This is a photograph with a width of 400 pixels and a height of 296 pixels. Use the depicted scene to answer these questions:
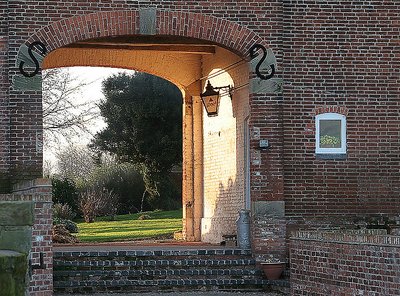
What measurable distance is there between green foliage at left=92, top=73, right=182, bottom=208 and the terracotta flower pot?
61.1 ft

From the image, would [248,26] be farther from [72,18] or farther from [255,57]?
[72,18]

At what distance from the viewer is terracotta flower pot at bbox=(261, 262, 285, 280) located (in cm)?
1661

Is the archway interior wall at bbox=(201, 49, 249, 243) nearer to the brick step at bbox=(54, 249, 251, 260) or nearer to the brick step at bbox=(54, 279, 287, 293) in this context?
the brick step at bbox=(54, 249, 251, 260)

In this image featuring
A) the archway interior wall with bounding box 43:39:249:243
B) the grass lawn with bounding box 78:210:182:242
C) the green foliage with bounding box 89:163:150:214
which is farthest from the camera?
the green foliage with bounding box 89:163:150:214

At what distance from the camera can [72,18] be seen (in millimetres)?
17078

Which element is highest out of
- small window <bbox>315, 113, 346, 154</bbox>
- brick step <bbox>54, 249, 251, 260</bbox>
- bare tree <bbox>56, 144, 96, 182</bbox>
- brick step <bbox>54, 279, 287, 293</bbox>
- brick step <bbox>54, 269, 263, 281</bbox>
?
bare tree <bbox>56, 144, 96, 182</bbox>

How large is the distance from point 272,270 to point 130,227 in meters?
13.3

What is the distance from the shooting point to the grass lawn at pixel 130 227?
84.1 feet

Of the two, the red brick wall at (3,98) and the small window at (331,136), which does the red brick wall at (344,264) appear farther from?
the red brick wall at (3,98)

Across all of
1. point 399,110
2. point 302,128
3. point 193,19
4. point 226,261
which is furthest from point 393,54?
point 226,261

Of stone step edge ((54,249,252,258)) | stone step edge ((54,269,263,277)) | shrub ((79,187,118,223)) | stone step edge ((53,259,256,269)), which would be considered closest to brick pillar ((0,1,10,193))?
stone step edge ((54,249,252,258))

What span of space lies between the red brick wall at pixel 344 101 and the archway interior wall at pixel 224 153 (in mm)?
1169

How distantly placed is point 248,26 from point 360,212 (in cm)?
372

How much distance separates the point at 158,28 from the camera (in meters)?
17.3
